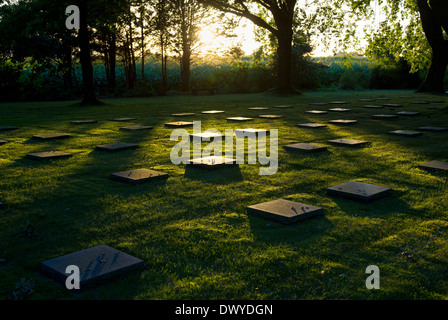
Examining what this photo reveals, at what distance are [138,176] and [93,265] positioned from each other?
2009 mm

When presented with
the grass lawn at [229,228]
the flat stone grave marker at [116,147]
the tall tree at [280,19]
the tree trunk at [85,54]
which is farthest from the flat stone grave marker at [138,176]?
the tall tree at [280,19]

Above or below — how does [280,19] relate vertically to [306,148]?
above

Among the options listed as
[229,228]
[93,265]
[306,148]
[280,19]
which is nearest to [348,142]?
[306,148]

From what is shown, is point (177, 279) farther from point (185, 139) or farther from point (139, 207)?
point (185, 139)

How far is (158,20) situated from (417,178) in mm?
21941

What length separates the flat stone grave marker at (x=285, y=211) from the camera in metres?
2.88

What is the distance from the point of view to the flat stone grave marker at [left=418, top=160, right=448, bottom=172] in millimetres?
4350

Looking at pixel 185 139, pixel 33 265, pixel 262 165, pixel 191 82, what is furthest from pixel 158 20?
pixel 33 265

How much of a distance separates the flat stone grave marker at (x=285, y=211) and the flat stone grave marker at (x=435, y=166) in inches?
81.4

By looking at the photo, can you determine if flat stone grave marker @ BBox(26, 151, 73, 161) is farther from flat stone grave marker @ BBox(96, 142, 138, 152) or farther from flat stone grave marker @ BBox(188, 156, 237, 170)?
flat stone grave marker @ BBox(188, 156, 237, 170)

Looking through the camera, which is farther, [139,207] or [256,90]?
[256,90]

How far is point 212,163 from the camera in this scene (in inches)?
182

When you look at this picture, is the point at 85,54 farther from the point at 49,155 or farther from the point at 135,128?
the point at 49,155
